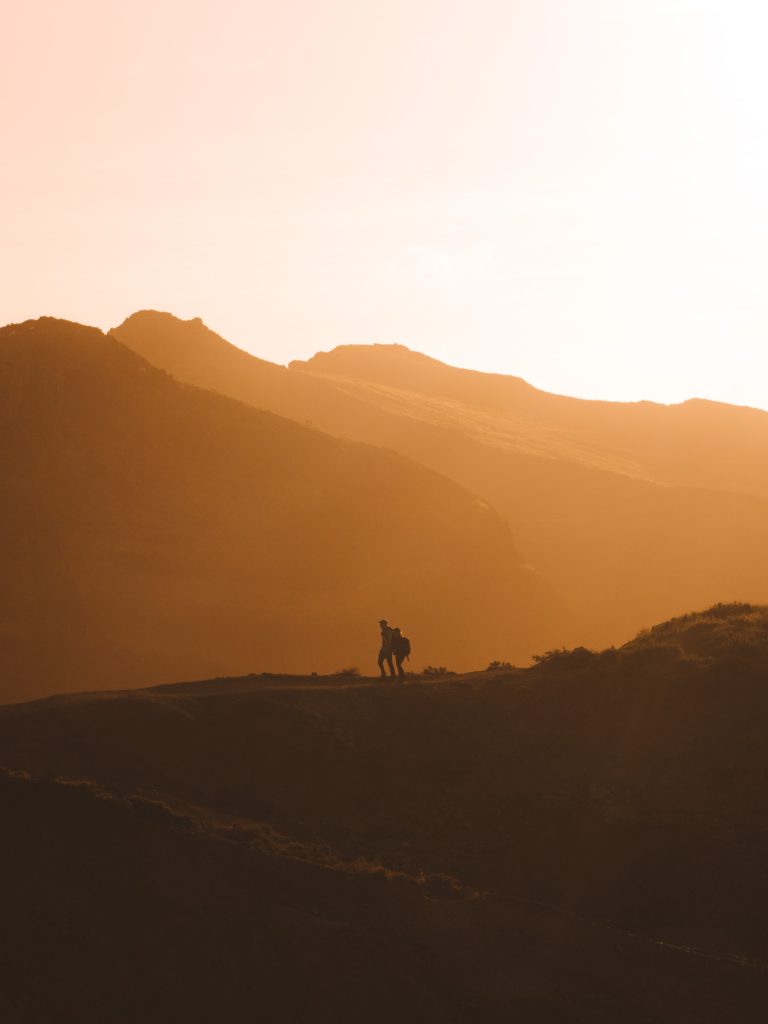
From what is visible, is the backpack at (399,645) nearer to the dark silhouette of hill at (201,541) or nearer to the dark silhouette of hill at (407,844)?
the dark silhouette of hill at (407,844)

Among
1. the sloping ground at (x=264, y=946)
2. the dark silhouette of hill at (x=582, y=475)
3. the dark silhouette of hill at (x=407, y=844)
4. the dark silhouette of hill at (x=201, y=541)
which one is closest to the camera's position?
the sloping ground at (x=264, y=946)

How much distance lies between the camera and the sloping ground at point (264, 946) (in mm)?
12352

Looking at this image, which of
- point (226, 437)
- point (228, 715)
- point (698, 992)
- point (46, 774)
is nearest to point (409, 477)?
point (226, 437)

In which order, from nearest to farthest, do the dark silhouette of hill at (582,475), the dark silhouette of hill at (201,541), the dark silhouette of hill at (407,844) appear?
1. the dark silhouette of hill at (407,844)
2. the dark silhouette of hill at (201,541)
3. the dark silhouette of hill at (582,475)

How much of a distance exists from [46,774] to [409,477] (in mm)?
46104

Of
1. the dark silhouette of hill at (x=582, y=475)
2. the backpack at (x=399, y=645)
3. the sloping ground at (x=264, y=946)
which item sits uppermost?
the dark silhouette of hill at (x=582, y=475)

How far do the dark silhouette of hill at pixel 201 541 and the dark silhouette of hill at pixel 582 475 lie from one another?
28.0ft

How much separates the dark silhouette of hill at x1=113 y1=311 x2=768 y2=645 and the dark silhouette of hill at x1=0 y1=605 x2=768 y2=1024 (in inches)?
1654

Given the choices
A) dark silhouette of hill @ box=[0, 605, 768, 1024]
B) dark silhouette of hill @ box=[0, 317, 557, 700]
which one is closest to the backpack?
dark silhouette of hill @ box=[0, 605, 768, 1024]

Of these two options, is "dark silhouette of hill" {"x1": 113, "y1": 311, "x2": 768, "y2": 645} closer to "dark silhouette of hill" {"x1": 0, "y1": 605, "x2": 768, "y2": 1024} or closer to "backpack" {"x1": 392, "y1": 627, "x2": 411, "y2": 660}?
"backpack" {"x1": 392, "y1": 627, "x2": 411, "y2": 660}

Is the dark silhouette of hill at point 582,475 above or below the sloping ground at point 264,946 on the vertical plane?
above

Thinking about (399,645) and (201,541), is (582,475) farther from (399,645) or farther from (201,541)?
(399,645)

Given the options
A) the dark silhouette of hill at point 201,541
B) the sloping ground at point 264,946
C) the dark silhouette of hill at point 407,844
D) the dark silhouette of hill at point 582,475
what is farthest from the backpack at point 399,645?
the dark silhouette of hill at point 582,475

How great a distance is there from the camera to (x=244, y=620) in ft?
172
